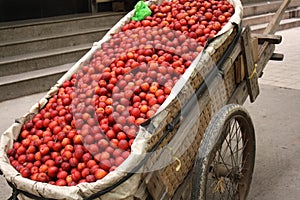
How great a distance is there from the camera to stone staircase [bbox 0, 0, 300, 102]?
559cm

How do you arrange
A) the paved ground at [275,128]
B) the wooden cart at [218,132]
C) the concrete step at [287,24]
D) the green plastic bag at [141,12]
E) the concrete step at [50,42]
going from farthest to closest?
1. the concrete step at [287,24]
2. the concrete step at [50,42]
3. the paved ground at [275,128]
4. the green plastic bag at [141,12]
5. the wooden cart at [218,132]

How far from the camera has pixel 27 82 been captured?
18.2 ft

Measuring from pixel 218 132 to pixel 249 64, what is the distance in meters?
0.88

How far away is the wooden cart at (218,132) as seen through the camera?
7.29 ft

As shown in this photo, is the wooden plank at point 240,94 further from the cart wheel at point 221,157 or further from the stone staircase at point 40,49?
the stone staircase at point 40,49

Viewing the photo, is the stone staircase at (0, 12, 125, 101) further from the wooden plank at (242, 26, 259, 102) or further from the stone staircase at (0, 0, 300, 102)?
the wooden plank at (242, 26, 259, 102)

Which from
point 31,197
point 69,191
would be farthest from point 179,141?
point 31,197

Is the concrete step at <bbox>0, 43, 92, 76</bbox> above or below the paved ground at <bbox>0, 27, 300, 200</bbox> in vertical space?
above

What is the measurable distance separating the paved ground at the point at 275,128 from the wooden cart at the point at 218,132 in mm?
492

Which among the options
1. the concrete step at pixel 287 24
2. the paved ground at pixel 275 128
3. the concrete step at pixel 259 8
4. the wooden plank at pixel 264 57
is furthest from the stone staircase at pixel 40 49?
the concrete step at pixel 287 24

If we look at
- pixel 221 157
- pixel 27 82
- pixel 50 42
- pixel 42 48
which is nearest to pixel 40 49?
pixel 42 48

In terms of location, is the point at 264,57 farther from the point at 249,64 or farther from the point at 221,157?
the point at 221,157

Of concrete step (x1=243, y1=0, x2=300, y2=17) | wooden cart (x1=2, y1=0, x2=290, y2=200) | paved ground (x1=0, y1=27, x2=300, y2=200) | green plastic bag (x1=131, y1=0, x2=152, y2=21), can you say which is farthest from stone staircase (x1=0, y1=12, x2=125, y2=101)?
concrete step (x1=243, y1=0, x2=300, y2=17)

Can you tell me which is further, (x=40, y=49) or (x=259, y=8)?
(x=259, y=8)
